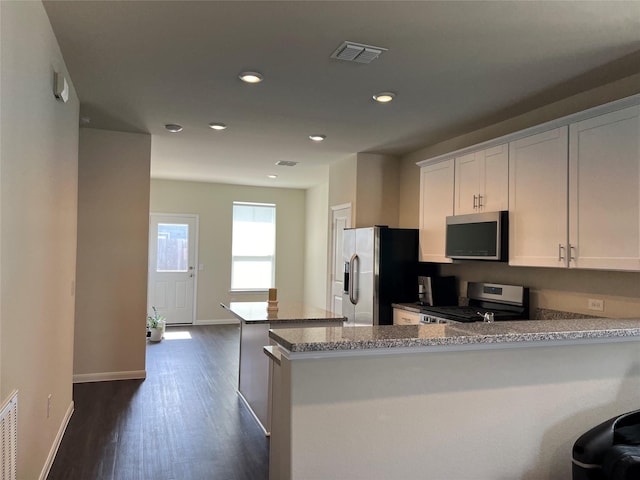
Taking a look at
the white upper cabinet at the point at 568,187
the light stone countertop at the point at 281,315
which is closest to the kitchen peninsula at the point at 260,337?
the light stone countertop at the point at 281,315

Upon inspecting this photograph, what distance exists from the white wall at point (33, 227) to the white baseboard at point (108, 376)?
1.33 meters

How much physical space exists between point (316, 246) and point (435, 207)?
4264 mm

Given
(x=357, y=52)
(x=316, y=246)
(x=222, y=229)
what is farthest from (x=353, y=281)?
(x=222, y=229)

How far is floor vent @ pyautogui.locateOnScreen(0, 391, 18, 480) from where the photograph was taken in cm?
175

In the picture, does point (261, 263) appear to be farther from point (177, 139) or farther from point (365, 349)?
point (365, 349)

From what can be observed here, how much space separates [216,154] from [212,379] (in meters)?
2.76

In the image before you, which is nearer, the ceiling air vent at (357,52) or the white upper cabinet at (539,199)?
the ceiling air vent at (357,52)

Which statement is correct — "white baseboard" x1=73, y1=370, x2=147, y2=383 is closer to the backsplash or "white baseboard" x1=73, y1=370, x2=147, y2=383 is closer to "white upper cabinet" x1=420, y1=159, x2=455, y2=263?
"white upper cabinet" x1=420, y1=159, x2=455, y2=263

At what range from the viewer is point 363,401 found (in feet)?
6.29

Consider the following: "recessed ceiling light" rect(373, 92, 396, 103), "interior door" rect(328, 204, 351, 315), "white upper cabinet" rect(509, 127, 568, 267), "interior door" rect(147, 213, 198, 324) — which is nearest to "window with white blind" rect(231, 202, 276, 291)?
"interior door" rect(147, 213, 198, 324)

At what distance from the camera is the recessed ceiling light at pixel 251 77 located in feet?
10.4

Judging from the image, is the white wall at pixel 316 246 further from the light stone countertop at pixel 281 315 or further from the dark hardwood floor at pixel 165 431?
the light stone countertop at pixel 281 315

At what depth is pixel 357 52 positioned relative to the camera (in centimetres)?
280

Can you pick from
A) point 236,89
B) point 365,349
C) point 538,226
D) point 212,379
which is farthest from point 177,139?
point 365,349
